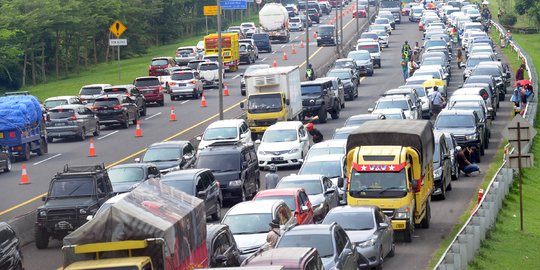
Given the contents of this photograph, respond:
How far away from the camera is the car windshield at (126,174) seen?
1371 inches

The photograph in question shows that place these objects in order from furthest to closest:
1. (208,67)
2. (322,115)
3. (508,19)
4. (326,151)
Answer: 1. (508,19)
2. (208,67)
3. (322,115)
4. (326,151)

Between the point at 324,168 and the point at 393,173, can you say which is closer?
the point at 393,173

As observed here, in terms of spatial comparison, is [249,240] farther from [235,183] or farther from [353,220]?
[235,183]

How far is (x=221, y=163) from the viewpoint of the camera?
3694 cm

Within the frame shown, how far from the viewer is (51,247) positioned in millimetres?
31234

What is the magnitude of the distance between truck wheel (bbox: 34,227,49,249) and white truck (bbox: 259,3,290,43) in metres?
73.8

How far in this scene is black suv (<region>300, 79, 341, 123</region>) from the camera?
5641cm

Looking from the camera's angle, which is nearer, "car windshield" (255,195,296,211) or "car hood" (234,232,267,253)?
"car hood" (234,232,267,253)

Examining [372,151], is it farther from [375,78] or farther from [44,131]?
[375,78]

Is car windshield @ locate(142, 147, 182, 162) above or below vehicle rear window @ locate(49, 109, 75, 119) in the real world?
above

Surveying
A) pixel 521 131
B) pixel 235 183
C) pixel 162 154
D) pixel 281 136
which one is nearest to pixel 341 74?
pixel 281 136

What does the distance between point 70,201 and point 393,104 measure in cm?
2141

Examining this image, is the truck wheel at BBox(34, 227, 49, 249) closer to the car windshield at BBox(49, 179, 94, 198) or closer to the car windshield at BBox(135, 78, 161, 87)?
the car windshield at BBox(49, 179, 94, 198)

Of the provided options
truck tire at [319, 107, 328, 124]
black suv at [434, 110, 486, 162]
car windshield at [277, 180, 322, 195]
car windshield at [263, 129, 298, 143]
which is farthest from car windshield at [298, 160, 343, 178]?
truck tire at [319, 107, 328, 124]
